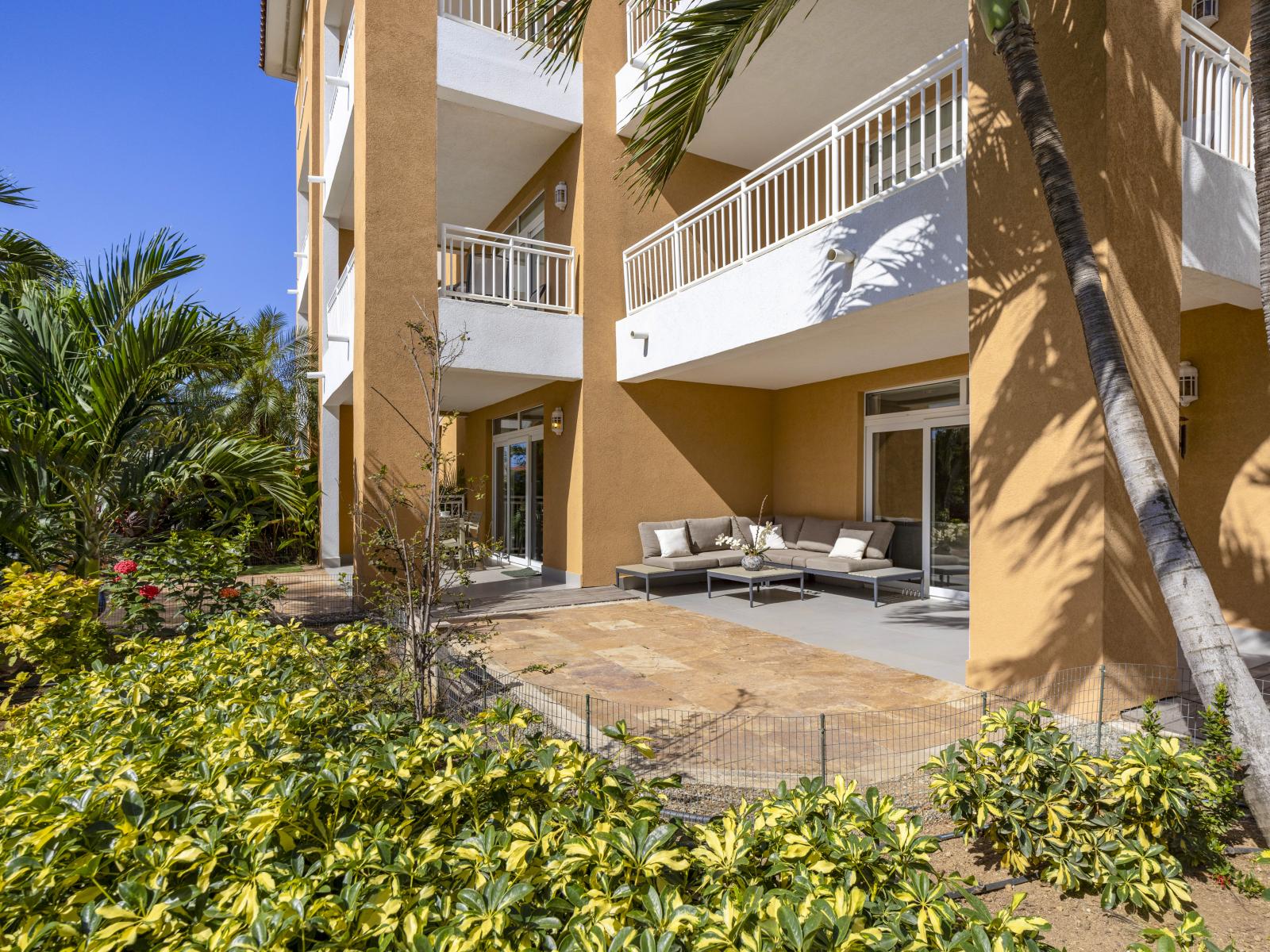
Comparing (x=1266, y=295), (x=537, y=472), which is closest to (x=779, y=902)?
(x=1266, y=295)

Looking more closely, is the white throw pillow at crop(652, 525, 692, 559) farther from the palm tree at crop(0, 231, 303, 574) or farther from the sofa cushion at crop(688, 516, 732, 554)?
the palm tree at crop(0, 231, 303, 574)

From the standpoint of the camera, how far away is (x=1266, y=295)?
3.54 m

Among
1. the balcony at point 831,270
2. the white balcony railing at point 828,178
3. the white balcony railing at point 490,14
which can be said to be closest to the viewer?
the balcony at point 831,270

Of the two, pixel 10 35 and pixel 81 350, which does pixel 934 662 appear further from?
pixel 10 35

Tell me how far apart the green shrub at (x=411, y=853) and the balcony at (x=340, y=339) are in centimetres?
818

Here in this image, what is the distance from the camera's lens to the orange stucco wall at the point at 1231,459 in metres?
6.37

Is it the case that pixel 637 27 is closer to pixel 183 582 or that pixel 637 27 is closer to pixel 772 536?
pixel 772 536

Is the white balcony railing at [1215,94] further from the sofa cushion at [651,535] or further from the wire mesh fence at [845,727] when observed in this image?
the sofa cushion at [651,535]

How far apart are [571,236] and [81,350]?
22.1 feet

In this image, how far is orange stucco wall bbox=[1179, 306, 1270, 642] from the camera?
20.9ft

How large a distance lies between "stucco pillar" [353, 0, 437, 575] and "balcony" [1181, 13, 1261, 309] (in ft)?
25.7

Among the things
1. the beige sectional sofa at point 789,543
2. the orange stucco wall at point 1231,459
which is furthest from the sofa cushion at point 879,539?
the orange stucco wall at point 1231,459

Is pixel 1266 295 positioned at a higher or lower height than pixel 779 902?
higher

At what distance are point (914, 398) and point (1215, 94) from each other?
4725mm
